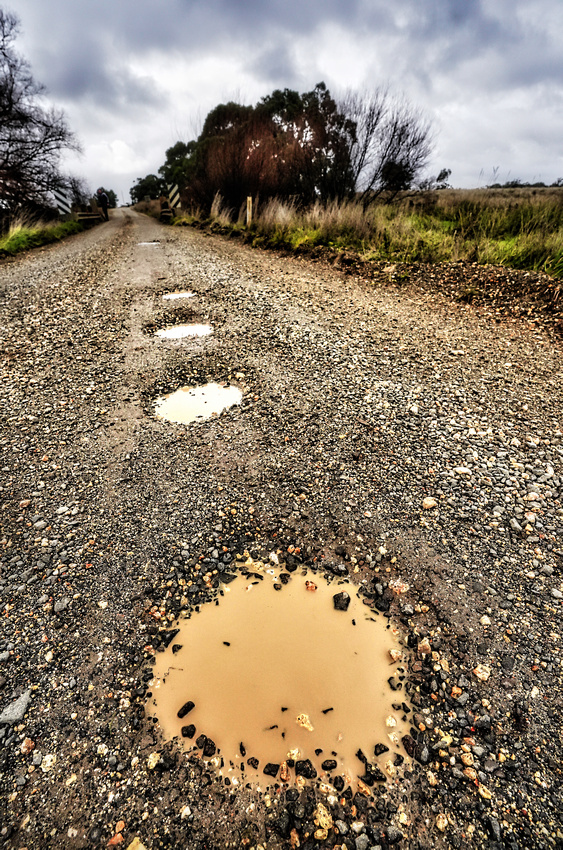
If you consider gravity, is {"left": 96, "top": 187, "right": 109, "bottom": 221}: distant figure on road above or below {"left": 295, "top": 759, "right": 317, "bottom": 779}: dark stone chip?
above

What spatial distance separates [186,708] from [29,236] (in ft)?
40.7

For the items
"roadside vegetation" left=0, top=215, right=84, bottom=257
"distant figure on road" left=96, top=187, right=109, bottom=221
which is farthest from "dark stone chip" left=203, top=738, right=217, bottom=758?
"distant figure on road" left=96, top=187, right=109, bottom=221

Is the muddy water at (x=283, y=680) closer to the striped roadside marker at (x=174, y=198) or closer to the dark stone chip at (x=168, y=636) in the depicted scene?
the dark stone chip at (x=168, y=636)

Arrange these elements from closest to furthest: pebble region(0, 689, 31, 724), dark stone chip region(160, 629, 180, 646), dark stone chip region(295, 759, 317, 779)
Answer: dark stone chip region(295, 759, 317, 779)
pebble region(0, 689, 31, 724)
dark stone chip region(160, 629, 180, 646)

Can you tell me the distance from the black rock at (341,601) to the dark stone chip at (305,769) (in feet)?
1.97

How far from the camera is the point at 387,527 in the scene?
222cm

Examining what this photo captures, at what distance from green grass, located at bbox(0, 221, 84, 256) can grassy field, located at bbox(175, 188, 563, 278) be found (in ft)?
18.6

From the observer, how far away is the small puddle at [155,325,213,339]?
14.3 ft

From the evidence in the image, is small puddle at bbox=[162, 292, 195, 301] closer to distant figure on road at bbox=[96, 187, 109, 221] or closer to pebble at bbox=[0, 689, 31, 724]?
pebble at bbox=[0, 689, 31, 724]

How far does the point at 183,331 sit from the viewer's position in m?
4.45

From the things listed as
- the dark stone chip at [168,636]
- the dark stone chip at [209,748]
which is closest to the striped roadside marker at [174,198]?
the dark stone chip at [168,636]

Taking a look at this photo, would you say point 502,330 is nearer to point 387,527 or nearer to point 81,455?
point 387,527

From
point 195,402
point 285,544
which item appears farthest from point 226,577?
point 195,402

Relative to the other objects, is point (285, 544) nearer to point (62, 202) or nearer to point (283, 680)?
point (283, 680)
